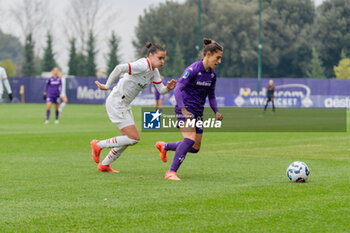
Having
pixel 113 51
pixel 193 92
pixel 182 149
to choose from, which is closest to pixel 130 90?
pixel 193 92

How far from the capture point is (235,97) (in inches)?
1962

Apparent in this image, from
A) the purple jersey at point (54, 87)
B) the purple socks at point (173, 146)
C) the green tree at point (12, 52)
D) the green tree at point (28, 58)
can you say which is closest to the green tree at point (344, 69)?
the green tree at point (28, 58)

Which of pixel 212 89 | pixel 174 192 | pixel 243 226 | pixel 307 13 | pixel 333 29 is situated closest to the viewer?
pixel 243 226

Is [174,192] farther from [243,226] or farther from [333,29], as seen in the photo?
[333,29]

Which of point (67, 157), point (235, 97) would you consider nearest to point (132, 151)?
point (67, 157)

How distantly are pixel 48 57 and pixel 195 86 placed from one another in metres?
65.6

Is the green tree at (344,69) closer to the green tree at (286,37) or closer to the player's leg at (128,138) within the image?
the green tree at (286,37)

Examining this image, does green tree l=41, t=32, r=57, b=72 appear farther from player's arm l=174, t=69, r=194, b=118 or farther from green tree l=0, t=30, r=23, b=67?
player's arm l=174, t=69, r=194, b=118

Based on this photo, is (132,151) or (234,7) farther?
(234,7)

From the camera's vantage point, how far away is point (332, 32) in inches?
2884

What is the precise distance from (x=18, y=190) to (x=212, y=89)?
3326 mm

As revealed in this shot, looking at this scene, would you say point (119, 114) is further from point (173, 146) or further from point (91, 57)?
point (91, 57)

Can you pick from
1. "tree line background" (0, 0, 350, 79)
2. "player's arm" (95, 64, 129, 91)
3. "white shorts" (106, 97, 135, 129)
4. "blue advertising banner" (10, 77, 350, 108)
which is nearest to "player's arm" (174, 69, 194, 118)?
"player's arm" (95, 64, 129, 91)

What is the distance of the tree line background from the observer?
72562 millimetres
